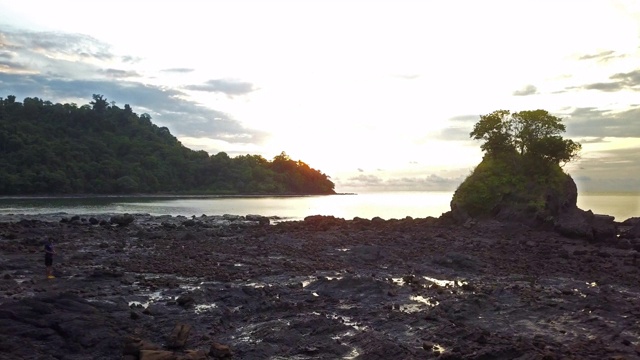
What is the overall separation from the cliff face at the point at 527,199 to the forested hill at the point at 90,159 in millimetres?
117001

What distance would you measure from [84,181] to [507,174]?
127m

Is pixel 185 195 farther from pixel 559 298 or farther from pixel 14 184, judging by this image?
pixel 559 298

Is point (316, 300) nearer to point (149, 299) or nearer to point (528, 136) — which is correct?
point (149, 299)

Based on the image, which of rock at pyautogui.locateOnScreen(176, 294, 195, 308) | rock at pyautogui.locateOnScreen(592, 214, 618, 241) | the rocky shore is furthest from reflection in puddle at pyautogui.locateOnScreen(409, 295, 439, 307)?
rock at pyautogui.locateOnScreen(592, 214, 618, 241)

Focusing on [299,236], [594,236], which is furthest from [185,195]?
[594,236]

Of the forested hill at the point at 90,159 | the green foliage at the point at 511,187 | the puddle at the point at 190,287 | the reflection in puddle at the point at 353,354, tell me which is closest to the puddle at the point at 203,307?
the puddle at the point at 190,287

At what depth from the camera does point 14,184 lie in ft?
393

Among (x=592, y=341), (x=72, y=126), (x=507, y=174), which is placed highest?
(x=72, y=126)

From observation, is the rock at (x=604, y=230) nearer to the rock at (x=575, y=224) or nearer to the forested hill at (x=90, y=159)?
the rock at (x=575, y=224)

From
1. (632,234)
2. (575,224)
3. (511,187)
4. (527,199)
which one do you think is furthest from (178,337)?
(632,234)

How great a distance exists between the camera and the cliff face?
4603cm

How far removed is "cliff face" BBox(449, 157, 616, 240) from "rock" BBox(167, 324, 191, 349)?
42.2 metres

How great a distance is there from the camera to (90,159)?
153 meters

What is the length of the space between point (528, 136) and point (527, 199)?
31.8ft
